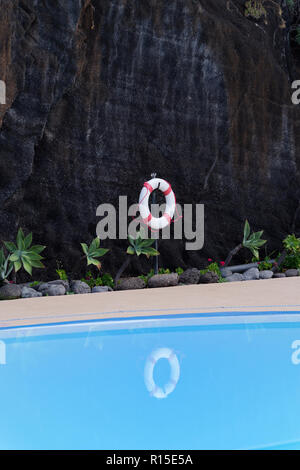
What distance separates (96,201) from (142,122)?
4.32 feet

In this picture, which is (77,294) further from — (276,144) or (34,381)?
(276,144)

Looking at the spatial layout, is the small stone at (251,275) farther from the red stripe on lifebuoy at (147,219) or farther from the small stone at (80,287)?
the small stone at (80,287)

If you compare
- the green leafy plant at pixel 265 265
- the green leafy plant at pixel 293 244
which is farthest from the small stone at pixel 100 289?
the green leafy plant at pixel 293 244

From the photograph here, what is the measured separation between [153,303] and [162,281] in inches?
53.9

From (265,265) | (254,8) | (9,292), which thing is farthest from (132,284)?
(254,8)

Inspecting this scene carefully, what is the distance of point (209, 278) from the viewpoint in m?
7.15

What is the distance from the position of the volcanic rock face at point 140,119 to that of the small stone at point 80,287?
Result: 2.28ft

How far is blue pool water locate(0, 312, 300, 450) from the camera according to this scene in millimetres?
2418

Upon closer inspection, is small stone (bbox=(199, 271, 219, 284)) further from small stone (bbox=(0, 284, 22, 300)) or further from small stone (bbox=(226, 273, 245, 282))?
small stone (bbox=(0, 284, 22, 300))

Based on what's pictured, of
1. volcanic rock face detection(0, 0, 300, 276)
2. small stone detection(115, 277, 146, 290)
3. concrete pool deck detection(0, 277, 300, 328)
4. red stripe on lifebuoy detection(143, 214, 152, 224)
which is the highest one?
volcanic rock face detection(0, 0, 300, 276)

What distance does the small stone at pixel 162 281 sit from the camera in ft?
22.2

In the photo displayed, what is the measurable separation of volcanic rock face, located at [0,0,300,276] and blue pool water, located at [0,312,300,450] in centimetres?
302

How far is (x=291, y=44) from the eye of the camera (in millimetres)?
10188

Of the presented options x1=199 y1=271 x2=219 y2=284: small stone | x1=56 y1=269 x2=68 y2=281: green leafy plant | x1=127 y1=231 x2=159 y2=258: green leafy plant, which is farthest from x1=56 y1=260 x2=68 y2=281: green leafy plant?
x1=199 y1=271 x2=219 y2=284: small stone
